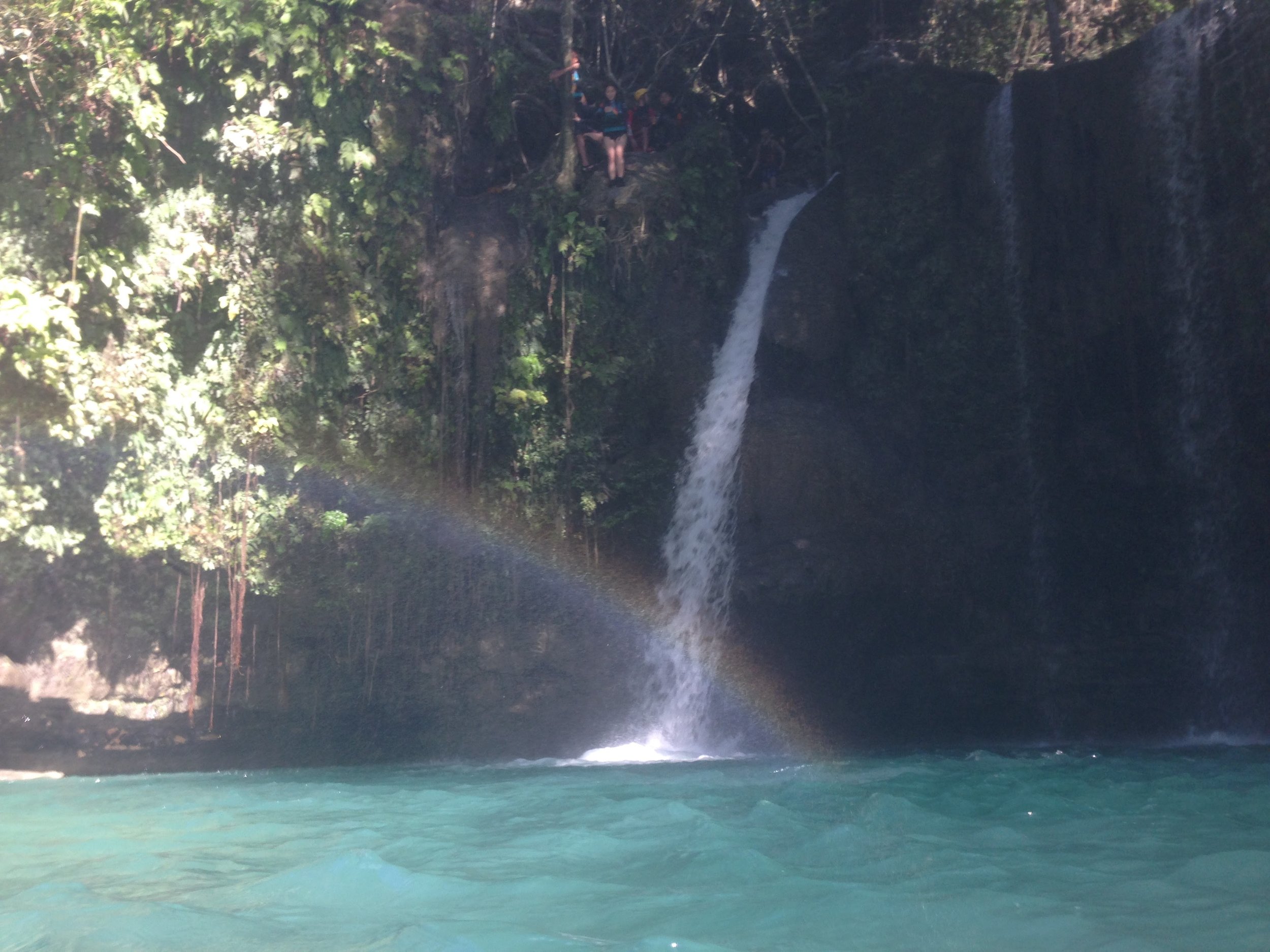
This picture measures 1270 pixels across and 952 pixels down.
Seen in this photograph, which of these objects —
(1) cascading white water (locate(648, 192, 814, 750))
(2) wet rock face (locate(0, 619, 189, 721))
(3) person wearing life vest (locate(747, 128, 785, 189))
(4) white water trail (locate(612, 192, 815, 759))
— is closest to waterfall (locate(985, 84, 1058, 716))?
(4) white water trail (locate(612, 192, 815, 759))

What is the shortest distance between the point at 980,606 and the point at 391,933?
734cm

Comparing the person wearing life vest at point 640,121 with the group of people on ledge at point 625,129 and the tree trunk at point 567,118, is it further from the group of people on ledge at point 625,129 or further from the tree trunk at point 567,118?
the tree trunk at point 567,118

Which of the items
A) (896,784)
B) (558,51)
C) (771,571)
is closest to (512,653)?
(771,571)

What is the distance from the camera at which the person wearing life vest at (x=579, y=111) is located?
11812 mm

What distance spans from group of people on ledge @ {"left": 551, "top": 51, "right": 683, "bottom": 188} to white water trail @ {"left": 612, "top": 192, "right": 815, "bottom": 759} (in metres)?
2.89

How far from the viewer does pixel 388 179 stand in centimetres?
1079

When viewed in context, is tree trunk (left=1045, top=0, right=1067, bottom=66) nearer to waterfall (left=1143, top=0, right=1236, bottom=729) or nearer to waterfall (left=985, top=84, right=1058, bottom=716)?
waterfall (left=985, top=84, right=1058, bottom=716)

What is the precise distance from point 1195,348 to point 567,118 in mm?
7156

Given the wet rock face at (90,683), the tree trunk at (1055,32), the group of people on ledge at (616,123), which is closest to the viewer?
the wet rock face at (90,683)

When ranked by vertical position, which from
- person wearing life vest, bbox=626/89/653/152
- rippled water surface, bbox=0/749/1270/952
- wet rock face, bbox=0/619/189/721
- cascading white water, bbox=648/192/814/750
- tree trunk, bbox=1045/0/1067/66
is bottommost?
rippled water surface, bbox=0/749/1270/952

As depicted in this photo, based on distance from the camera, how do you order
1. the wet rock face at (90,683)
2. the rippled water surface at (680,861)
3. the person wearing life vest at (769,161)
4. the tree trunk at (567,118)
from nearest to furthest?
1. the rippled water surface at (680,861)
2. the wet rock face at (90,683)
3. the tree trunk at (567,118)
4. the person wearing life vest at (769,161)

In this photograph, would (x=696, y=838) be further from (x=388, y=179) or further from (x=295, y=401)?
(x=388, y=179)

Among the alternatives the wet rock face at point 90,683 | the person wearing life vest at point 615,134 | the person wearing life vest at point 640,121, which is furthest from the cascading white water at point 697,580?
the wet rock face at point 90,683

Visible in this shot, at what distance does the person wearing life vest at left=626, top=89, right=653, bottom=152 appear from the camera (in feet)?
42.3
